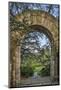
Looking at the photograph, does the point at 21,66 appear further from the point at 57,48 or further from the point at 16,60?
the point at 57,48

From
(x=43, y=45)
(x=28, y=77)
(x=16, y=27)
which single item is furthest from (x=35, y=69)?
(x=16, y=27)

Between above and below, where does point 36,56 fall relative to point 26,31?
below

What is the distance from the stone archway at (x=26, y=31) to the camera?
2.44m

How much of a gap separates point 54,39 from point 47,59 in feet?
0.79

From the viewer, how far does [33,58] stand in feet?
8.18

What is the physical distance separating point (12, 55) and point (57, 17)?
0.67 m

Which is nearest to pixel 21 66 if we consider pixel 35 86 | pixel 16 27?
pixel 35 86

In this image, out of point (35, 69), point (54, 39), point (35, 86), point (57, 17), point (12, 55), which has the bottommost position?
point (35, 86)

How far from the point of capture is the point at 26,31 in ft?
8.13

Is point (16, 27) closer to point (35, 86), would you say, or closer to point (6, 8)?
point (6, 8)

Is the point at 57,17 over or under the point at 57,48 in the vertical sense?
over

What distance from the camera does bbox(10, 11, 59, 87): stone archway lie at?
7.99 feet

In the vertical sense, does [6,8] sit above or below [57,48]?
above

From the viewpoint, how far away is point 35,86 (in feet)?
8.18
